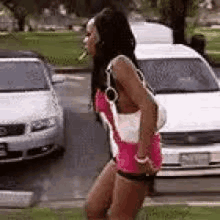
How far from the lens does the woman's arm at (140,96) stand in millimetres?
3393

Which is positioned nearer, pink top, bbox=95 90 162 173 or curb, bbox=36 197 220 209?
pink top, bbox=95 90 162 173

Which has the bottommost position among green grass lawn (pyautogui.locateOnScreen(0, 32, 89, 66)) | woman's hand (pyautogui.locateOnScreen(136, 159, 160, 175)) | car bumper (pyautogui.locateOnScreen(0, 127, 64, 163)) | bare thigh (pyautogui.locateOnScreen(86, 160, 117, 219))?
green grass lawn (pyautogui.locateOnScreen(0, 32, 89, 66))

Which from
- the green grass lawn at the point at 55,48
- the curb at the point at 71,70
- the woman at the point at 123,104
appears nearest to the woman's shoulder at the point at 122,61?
the woman at the point at 123,104

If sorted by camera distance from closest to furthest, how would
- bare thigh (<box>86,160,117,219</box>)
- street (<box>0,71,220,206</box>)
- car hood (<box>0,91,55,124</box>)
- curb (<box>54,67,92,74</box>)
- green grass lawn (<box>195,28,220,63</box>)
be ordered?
bare thigh (<box>86,160,117,219</box>)
street (<box>0,71,220,206</box>)
car hood (<box>0,91,55,124</box>)
curb (<box>54,67,92,74</box>)
green grass lawn (<box>195,28,220,63</box>)

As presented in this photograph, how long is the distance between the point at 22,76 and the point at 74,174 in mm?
2349

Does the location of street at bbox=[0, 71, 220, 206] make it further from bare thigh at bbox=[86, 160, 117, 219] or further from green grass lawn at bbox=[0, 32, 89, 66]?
green grass lawn at bbox=[0, 32, 89, 66]

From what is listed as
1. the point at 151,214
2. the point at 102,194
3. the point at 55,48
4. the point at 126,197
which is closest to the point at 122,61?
the point at 126,197

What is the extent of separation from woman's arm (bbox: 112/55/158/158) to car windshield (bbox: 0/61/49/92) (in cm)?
621

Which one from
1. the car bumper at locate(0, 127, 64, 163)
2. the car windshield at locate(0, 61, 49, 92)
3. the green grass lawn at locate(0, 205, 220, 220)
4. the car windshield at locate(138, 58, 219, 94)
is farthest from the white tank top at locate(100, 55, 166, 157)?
the car windshield at locate(0, 61, 49, 92)

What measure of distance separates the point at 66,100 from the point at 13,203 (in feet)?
28.4

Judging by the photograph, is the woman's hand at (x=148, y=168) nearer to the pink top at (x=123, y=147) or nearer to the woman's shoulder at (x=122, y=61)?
the pink top at (x=123, y=147)

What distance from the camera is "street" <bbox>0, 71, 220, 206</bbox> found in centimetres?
744

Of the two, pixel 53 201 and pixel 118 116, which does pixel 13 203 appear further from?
pixel 118 116

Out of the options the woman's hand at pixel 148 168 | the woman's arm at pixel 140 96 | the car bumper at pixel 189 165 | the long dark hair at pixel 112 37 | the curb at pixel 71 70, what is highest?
the long dark hair at pixel 112 37
